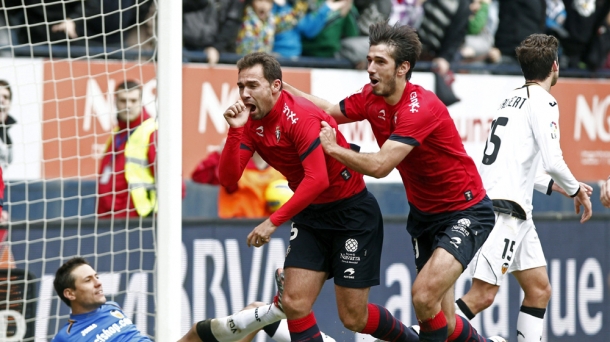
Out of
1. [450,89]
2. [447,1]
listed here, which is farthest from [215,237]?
[447,1]

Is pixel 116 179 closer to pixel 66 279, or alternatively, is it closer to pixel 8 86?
pixel 8 86

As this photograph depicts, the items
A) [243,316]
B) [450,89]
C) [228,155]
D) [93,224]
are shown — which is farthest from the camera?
[450,89]

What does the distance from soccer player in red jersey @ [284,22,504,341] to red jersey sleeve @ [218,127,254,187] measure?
0.48 m

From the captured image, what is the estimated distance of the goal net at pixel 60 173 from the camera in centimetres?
631

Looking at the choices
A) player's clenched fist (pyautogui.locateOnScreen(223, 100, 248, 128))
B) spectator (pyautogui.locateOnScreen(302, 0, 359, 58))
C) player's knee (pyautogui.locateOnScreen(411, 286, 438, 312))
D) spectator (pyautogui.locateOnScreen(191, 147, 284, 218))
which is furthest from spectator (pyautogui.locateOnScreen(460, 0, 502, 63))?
player's clenched fist (pyautogui.locateOnScreen(223, 100, 248, 128))

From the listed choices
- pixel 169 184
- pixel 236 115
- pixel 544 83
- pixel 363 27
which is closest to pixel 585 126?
pixel 363 27

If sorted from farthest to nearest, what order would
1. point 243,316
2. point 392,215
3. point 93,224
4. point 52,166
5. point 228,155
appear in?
point 392,215 < point 52,166 < point 93,224 < point 243,316 < point 228,155

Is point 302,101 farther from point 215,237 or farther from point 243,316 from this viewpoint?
point 215,237

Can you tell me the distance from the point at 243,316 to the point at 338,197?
3.43ft

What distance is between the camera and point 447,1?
30.5 ft

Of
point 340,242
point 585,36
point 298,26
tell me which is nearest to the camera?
point 340,242

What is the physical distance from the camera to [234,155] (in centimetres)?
514

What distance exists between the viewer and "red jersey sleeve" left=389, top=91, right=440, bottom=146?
16.6ft

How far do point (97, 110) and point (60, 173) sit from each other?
61 centimetres
